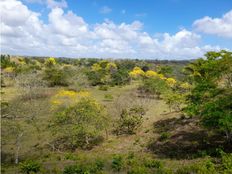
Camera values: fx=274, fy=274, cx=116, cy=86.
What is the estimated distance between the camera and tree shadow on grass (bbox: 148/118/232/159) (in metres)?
19.3

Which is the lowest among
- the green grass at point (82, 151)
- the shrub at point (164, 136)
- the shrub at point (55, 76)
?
the green grass at point (82, 151)

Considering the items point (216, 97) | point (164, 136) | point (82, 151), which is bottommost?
point (82, 151)

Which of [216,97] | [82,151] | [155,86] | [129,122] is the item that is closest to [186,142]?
[216,97]

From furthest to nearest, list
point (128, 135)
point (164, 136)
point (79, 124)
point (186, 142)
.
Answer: point (128, 135)
point (79, 124)
point (164, 136)
point (186, 142)

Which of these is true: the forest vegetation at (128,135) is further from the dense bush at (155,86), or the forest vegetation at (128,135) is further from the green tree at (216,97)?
the dense bush at (155,86)

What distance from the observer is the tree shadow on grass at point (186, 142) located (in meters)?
19.3

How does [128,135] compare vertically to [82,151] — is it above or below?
above

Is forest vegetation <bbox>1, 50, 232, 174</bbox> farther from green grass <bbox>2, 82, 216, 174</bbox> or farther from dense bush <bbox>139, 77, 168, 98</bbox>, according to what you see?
dense bush <bbox>139, 77, 168, 98</bbox>

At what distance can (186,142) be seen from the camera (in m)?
23.5

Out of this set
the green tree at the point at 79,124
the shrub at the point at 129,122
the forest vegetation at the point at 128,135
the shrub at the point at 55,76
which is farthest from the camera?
the shrub at the point at 55,76

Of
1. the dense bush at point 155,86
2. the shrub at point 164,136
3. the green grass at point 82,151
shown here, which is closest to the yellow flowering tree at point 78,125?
the green grass at point 82,151

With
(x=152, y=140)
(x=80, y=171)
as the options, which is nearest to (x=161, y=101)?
(x=152, y=140)

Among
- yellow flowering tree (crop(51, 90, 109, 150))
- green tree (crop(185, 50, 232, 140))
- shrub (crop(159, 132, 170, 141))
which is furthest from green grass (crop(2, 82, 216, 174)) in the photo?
green tree (crop(185, 50, 232, 140))

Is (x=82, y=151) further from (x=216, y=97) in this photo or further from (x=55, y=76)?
(x=55, y=76)
